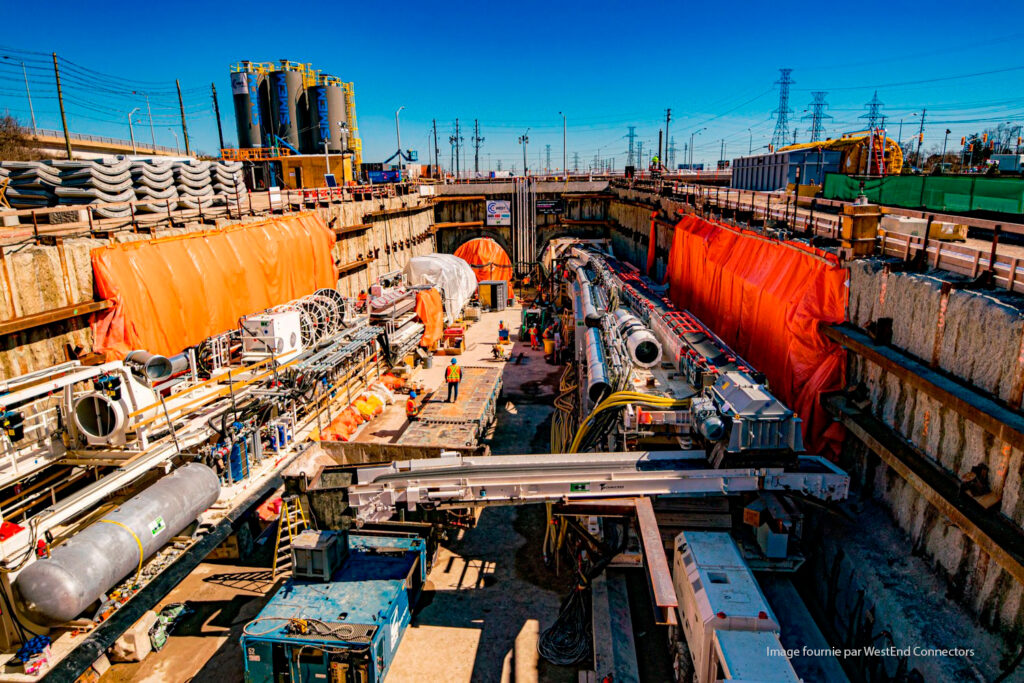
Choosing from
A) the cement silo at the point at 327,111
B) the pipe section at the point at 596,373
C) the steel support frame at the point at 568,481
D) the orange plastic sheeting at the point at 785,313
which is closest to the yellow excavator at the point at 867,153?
the orange plastic sheeting at the point at 785,313

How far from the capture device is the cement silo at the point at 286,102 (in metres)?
49.5

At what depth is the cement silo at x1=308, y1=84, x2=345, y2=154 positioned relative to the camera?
4912 cm

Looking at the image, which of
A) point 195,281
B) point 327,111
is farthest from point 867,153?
point 327,111

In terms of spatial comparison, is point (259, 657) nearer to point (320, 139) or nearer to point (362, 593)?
point (362, 593)

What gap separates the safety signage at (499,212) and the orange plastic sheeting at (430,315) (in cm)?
1825

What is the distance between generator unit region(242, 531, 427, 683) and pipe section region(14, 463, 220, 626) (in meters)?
2.48

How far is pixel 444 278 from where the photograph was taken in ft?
97.3

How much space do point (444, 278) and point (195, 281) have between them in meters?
13.8

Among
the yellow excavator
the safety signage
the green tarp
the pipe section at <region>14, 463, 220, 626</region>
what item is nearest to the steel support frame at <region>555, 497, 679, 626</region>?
the pipe section at <region>14, 463, 220, 626</region>

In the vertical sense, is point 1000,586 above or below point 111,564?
above

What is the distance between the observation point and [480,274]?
3934 centimetres

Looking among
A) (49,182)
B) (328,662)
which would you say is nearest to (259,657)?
(328,662)

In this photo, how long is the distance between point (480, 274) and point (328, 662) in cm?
3225

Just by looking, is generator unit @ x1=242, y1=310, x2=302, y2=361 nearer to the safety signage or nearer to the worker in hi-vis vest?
the worker in hi-vis vest
